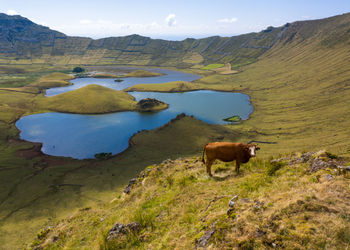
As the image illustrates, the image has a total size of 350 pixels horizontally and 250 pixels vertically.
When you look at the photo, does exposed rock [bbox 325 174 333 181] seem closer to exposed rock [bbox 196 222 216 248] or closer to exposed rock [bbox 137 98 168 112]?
exposed rock [bbox 196 222 216 248]

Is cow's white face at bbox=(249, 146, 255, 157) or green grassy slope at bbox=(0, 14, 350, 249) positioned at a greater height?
cow's white face at bbox=(249, 146, 255, 157)

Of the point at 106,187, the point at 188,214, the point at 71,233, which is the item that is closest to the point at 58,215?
the point at 106,187

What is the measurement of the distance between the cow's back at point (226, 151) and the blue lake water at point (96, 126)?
90.1 metres

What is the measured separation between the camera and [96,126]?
136m

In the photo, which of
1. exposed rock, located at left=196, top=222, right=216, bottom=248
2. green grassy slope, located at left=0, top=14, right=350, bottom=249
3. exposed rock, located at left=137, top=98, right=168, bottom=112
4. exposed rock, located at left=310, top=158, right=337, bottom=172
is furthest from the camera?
exposed rock, located at left=137, top=98, right=168, bottom=112

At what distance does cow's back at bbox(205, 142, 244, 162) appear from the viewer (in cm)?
1781

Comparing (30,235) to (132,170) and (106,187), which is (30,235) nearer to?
(106,187)

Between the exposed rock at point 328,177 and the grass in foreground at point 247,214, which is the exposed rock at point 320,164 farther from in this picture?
the exposed rock at point 328,177

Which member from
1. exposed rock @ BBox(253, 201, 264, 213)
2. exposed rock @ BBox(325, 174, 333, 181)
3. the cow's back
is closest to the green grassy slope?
exposed rock @ BBox(325, 174, 333, 181)

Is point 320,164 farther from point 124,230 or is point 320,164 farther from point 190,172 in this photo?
point 124,230

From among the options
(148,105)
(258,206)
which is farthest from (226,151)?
(148,105)

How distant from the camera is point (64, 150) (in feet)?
334

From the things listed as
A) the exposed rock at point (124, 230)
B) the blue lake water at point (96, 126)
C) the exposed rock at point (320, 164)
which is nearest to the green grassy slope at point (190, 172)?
the exposed rock at point (320, 164)

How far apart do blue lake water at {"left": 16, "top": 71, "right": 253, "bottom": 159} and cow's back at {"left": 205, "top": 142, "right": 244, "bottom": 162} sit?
296 feet
